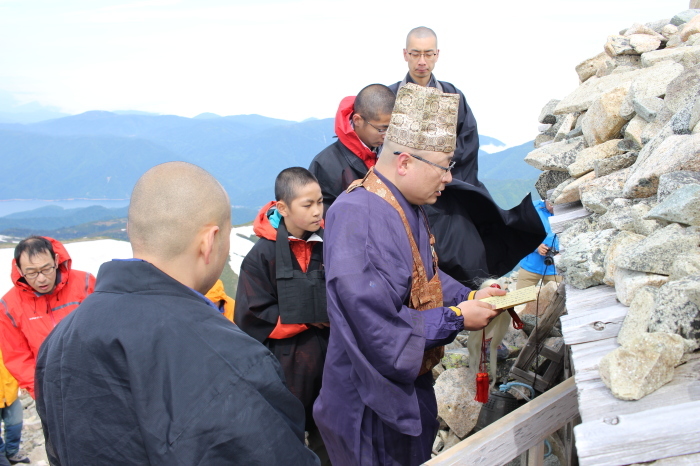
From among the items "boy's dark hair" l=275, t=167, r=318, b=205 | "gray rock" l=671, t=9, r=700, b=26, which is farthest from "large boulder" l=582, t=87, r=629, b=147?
"gray rock" l=671, t=9, r=700, b=26

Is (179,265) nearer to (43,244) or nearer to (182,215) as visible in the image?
(182,215)

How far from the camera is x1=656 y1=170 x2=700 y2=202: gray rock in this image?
2.30m

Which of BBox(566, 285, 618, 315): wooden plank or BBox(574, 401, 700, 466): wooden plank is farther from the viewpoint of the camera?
BBox(566, 285, 618, 315): wooden plank

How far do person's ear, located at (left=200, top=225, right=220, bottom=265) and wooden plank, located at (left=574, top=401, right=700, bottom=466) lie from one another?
1180 mm

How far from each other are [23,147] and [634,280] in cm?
12143

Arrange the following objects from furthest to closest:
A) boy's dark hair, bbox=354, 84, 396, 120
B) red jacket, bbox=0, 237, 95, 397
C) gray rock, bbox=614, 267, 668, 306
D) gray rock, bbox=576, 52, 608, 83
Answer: gray rock, bbox=576, 52, 608, 83 < red jacket, bbox=0, 237, 95, 397 < boy's dark hair, bbox=354, 84, 396, 120 < gray rock, bbox=614, 267, 668, 306

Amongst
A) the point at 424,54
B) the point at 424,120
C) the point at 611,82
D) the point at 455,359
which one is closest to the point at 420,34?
the point at 424,54

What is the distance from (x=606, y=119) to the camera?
3982mm

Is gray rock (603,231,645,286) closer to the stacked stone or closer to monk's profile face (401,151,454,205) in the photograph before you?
the stacked stone

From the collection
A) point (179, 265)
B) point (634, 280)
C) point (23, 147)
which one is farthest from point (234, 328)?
point (23, 147)

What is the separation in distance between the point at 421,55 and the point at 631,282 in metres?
3.88

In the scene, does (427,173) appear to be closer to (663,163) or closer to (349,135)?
(663,163)

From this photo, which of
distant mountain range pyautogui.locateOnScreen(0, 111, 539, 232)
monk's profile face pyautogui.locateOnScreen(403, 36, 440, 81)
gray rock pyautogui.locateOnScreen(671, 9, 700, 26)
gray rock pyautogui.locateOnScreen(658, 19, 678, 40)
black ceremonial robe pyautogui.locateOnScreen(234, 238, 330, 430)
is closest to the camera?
black ceremonial robe pyautogui.locateOnScreen(234, 238, 330, 430)

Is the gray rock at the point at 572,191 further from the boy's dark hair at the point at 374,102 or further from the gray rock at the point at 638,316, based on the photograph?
the gray rock at the point at 638,316
